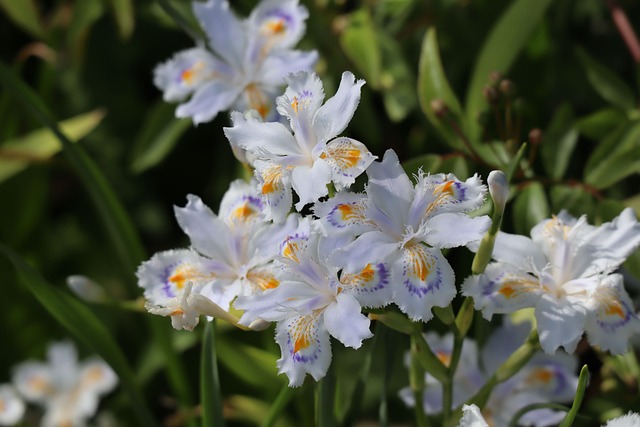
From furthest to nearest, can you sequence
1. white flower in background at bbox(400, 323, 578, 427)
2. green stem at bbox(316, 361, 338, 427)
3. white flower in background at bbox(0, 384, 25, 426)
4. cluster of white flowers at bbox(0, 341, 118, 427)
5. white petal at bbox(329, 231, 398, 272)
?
cluster of white flowers at bbox(0, 341, 118, 427) < white flower in background at bbox(0, 384, 25, 426) < white flower in background at bbox(400, 323, 578, 427) < green stem at bbox(316, 361, 338, 427) < white petal at bbox(329, 231, 398, 272)

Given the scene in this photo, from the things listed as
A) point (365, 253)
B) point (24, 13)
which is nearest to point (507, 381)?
point (365, 253)

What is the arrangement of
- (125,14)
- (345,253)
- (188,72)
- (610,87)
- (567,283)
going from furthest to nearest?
(125,14)
(610,87)
(188,72)
(567,283)
(345,253)

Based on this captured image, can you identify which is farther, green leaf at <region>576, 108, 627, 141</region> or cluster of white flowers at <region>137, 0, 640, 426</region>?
green leaf at <region>576, 108, 627, 141</region>

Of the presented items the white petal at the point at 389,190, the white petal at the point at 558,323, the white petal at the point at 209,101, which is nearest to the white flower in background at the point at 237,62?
the white petal at the point at 209,101

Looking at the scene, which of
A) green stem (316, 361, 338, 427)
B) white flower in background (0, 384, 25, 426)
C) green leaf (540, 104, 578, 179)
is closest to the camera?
green stem (316, 361, 338, 427)

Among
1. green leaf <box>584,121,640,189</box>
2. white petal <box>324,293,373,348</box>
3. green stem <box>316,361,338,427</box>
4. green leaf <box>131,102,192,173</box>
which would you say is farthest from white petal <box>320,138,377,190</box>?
green leaf <box>131,102,192,173</box>

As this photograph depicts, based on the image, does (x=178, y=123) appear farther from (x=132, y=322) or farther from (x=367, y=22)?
(x=132, y=322)

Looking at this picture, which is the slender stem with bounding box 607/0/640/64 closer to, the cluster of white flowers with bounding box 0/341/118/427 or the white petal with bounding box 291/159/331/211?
the white petal with bounding box 291/159/331/211

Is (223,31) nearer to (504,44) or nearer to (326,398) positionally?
(504,44)
